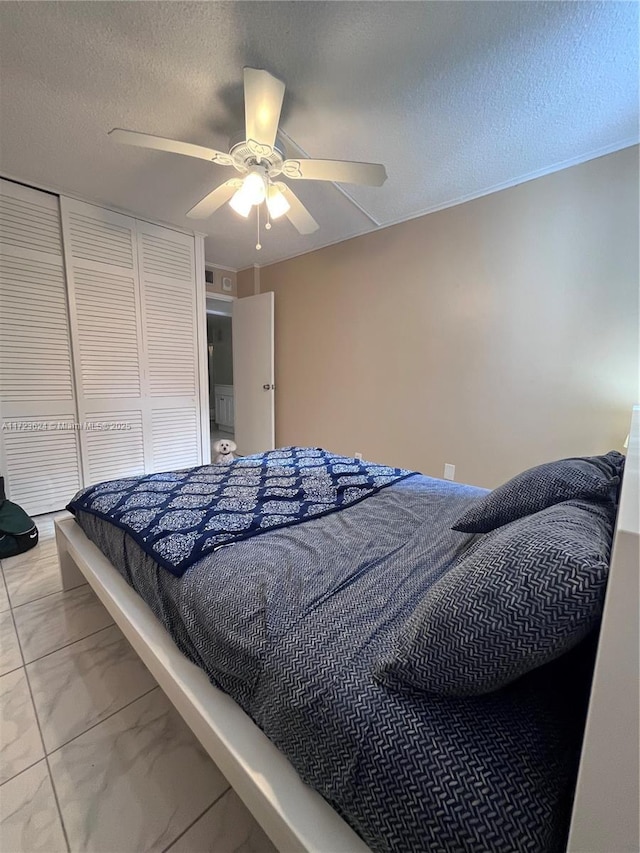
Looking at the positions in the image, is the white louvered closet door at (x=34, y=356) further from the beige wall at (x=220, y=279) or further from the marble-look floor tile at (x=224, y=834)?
the marble-look floor tile at (x=224, y=834)

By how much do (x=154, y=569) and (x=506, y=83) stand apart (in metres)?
2.49

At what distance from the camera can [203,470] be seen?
2025 mm

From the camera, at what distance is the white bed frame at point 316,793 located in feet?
1.30

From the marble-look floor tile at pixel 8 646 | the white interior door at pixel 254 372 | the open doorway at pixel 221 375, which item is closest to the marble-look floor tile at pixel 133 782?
the marble-look floor tile at pixel 8 646

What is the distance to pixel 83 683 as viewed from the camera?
51.3 inches

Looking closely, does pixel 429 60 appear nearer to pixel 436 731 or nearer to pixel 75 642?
pixel 436 731

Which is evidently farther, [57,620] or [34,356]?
[34,356]

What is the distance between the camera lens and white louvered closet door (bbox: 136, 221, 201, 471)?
3092 mm

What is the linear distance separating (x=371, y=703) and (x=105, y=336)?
3.19m

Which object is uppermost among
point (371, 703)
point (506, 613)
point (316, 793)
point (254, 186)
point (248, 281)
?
point (248, 281)

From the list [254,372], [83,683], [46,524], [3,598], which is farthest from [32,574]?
[254,372]

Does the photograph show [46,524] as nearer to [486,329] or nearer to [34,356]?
[34,356]

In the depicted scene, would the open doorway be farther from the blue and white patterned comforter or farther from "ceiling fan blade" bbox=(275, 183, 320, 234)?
the blue and white patterned comforter

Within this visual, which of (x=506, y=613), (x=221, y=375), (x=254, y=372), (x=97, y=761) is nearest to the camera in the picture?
(x=506, y=613)
